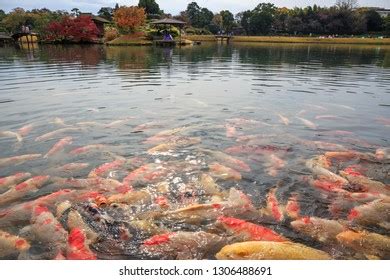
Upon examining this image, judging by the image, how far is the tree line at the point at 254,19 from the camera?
56062 mm

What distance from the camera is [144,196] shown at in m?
6.30

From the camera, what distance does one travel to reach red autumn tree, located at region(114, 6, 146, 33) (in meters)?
57.3

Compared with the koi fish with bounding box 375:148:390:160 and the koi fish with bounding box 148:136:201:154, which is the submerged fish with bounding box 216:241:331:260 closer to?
the koi fish with bounding box 148:136:201:154

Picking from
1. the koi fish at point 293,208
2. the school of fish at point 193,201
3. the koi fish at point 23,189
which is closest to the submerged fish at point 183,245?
the school of fish at point 193,201

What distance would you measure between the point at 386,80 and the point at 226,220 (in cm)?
1874

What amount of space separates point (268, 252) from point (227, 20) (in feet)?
296

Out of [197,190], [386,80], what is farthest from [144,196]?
[386,80]

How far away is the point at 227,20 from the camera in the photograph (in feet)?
290

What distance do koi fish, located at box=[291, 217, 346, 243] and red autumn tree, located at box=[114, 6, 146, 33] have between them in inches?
2245

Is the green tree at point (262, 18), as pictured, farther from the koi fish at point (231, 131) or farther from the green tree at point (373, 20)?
the koi fish at point (231, 131)

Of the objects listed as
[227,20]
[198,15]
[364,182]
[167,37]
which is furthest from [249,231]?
[198,15]

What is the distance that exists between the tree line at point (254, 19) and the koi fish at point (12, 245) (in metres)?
55.2

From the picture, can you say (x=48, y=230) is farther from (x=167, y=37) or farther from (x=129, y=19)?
(x=129, y=19)

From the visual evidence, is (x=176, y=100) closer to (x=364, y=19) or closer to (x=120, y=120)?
(x=120, y=120)
